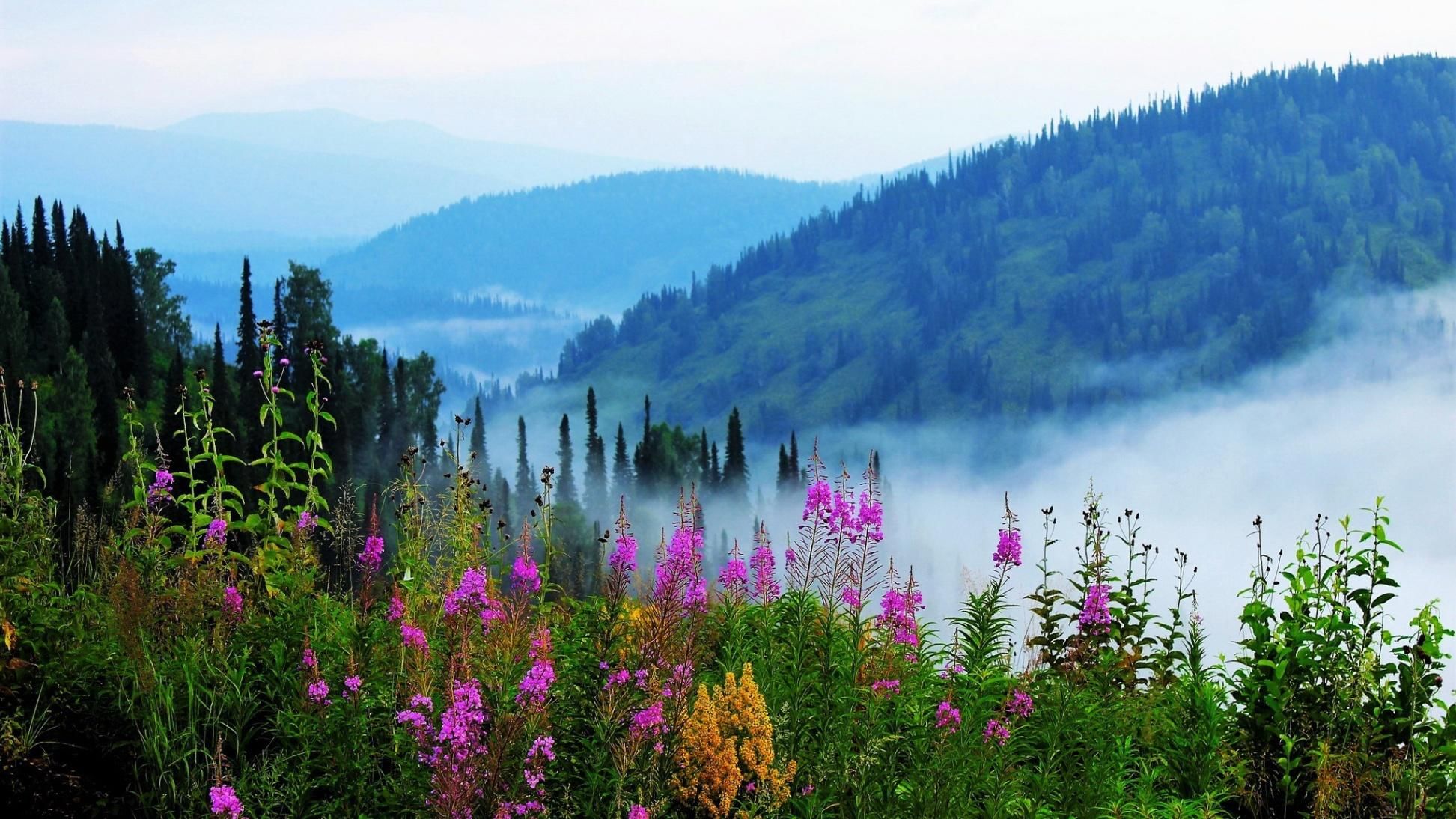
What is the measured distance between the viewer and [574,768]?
7895 millimetres

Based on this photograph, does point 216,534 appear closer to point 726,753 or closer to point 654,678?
point 654,678

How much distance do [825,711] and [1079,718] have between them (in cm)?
236

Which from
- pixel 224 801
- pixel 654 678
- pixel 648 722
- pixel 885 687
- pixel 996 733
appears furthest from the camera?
pixel 885 687

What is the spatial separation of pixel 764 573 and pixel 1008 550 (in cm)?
198

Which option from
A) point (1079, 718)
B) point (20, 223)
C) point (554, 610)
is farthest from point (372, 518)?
point (20, 223)

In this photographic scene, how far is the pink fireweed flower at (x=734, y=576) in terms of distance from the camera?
9.63 meters

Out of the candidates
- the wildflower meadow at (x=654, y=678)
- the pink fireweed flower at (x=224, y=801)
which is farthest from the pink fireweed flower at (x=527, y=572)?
the pink fireweed flower at (x=224, y=801)

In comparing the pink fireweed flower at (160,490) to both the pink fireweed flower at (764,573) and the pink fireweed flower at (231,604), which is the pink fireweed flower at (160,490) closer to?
the pink fireweed flower at (231,604)

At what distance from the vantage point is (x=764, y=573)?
9.80 metres

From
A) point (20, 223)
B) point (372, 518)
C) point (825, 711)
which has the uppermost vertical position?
point (20, 223)

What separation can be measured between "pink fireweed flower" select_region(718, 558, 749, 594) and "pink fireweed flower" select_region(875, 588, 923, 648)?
110cm

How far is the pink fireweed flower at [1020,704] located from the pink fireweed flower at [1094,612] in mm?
1180

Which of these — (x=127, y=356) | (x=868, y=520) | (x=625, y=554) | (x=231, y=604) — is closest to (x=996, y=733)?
(x=868, y=520)

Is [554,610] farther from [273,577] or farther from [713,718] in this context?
[713,718]
